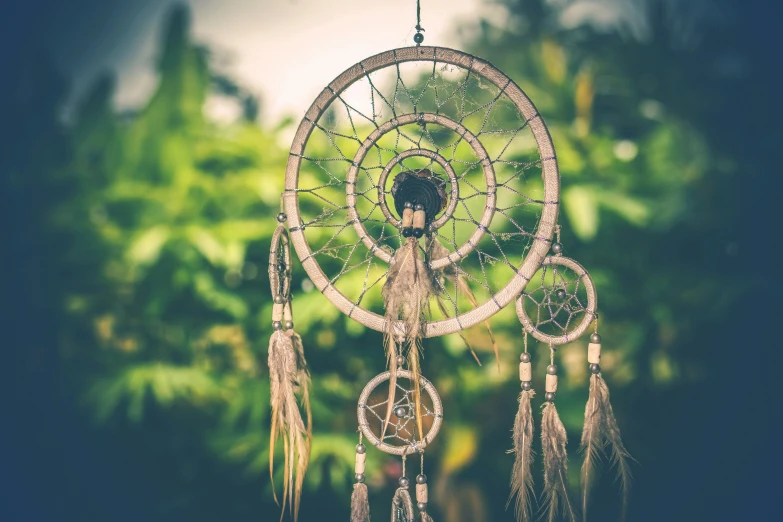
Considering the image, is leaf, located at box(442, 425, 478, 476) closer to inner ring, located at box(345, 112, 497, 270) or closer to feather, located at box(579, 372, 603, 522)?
feather, located at box(579, 372, 603, 522)

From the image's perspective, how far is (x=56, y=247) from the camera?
2100 millimetres

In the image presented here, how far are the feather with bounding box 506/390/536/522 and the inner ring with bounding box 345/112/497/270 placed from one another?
0.28 meters

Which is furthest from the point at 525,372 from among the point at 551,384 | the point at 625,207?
the point at 625,207

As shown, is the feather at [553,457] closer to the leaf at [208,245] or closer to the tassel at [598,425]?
the tassel at [598,425]

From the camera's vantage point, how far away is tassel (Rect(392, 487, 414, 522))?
111 cm

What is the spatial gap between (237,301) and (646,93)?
157 cm

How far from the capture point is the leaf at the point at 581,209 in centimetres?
177

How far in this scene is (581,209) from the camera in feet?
5.86

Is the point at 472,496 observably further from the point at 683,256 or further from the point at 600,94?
the point at 600,94

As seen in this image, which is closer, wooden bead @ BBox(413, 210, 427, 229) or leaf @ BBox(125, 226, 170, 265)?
wooden bead @ BBox(413, 210, 427, 229)

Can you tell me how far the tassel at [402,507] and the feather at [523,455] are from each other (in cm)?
18

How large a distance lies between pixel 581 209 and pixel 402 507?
1009 millimetres

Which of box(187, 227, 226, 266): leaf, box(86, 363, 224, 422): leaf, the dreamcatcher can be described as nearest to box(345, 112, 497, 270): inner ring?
the dreamcatcher

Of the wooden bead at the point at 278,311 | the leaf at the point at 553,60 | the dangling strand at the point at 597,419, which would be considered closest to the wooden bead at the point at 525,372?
the dangling strand at the point at 597,419
